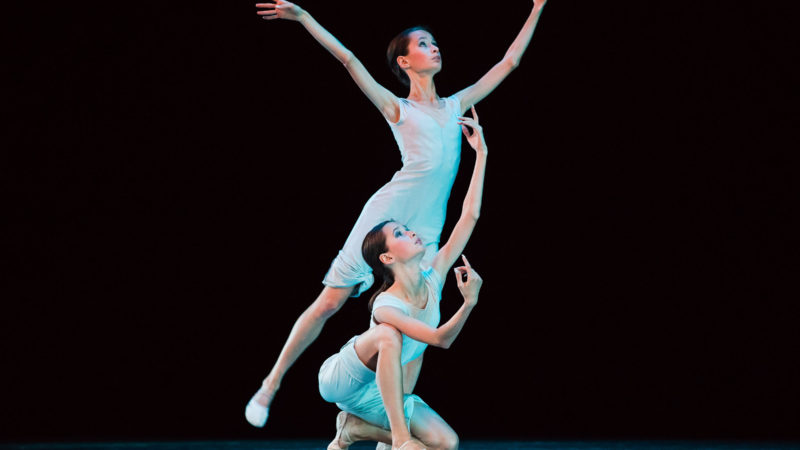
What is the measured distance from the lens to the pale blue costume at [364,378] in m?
2.44

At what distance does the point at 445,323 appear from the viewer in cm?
231

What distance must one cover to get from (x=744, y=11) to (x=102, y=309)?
10.3 ft

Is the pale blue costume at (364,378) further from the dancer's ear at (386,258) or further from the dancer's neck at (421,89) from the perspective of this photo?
the dancer's neck at (421,89)

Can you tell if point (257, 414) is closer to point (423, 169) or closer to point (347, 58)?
point (423, 169)

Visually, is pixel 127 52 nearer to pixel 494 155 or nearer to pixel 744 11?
pixel 494 155

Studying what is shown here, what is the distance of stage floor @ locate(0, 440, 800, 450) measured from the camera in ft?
11.1

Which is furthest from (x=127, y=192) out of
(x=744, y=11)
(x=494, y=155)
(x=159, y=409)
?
(x=744, y=11)

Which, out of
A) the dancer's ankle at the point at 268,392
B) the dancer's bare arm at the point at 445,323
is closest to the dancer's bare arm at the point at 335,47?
the dancer's bare arm at the point at 445,323

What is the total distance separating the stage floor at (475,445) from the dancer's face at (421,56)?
1388 mm

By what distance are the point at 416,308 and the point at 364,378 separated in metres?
0.24

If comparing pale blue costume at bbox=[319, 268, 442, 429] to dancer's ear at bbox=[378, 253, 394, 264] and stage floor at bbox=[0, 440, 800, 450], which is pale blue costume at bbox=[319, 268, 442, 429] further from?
stage floor at bbox=[0, 440, 800, 450]

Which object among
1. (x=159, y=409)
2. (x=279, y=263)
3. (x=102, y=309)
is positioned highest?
(x=279, y=263)

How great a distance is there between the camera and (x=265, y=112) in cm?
406

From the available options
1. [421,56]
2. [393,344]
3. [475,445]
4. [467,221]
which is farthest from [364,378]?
[475,445]
